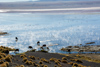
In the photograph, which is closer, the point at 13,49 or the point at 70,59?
the point at 70,59

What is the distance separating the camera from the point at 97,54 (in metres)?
32.1

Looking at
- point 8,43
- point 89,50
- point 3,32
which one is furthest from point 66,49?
point 3,32

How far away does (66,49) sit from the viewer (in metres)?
35.0

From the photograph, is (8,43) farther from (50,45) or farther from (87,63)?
(87,63)

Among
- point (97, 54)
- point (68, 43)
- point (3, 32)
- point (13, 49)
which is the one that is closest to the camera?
point (97, 54)

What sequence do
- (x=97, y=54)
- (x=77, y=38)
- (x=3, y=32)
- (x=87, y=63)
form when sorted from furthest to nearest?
1. (x=3, y=32)
2. (x=77, y=38)
3. (x=97, y=54)
4. (x=87, y=63)

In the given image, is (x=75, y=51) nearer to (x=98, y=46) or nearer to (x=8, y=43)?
(x=98, y=46)

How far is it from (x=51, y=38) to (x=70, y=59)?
17337 mm

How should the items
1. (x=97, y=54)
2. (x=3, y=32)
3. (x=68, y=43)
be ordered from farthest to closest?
1. (x=3, y=32)
2. (x=68, y=43)
3. (x=97, y=54)

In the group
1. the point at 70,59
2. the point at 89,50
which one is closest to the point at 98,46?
the point at 89,50

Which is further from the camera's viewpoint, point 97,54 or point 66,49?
point 66,49

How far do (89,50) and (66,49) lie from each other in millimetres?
4228

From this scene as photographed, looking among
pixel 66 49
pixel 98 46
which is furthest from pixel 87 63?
pixel 98 46

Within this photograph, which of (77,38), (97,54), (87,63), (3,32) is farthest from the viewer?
(3,32)
